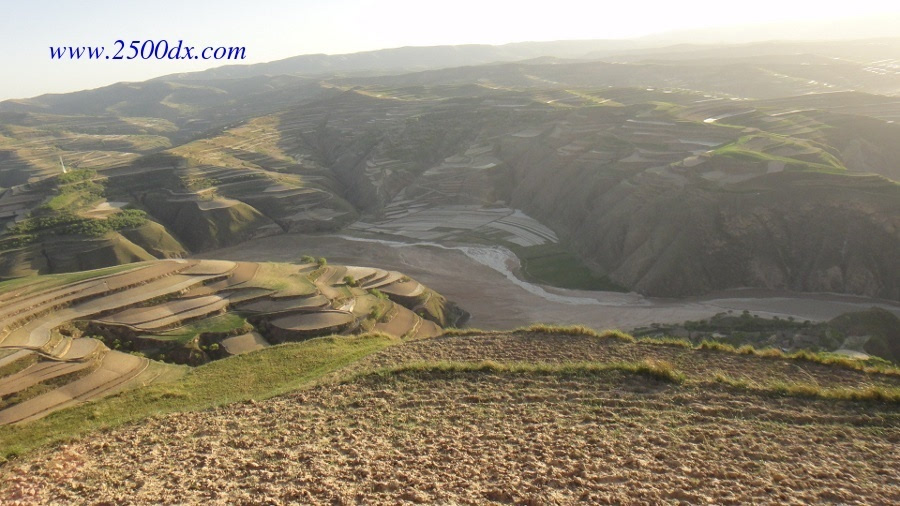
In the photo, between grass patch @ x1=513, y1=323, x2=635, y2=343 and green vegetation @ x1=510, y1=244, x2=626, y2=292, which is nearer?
grass patch @ x1=513, y1=323, x2=635, y2=343

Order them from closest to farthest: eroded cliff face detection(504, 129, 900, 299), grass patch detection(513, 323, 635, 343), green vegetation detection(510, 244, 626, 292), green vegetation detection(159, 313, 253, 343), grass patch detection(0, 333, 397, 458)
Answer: grass patch detection(0, 333, 397, 458) → grass patch detection(513, 323, 635, 343) → green vegetation detection(159, 313, 253, 343) → eroded cliff face detection(504, 129, 900, 299) → green vegetation detection(510, 244, 626, 292)

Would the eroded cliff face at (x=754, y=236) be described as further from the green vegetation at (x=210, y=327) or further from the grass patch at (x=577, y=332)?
the green vegetation at (x=210, y=327)

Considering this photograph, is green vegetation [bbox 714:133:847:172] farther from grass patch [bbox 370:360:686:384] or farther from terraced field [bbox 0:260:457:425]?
grass patch [bbox 370:360:686:384]

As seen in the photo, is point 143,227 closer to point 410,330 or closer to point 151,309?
point 151,309

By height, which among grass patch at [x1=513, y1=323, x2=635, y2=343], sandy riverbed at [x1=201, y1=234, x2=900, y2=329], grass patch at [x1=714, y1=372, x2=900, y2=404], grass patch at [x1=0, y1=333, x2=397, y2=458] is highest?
grass patch at [x1=714, y1=372, x2=900, y2=404]

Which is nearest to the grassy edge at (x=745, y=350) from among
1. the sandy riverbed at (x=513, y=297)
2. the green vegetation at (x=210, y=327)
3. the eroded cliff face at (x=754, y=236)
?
the green vegetation at (x=210, y=327)

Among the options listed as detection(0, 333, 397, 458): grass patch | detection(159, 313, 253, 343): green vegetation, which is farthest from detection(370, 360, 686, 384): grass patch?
detection(159, 313, 253, 343): green vegetation

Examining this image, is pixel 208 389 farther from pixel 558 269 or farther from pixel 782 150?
pixel 782 150

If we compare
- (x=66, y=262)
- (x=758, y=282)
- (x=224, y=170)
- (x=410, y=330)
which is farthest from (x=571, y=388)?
(x=224, y=170)
